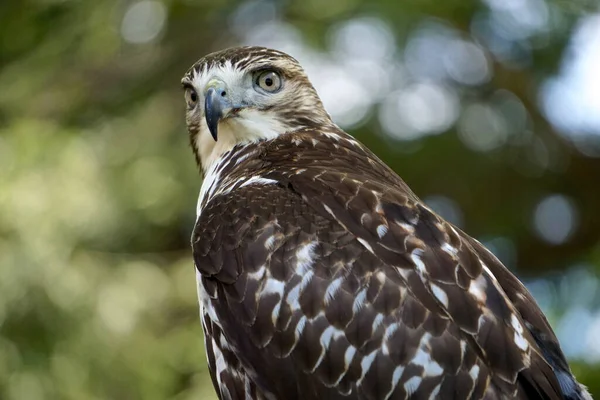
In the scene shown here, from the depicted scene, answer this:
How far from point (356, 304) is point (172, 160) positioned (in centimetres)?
478

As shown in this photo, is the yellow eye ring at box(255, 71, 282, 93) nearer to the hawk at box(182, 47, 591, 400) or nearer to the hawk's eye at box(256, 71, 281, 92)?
the hawk's eye at box(256, 71, 281, 92)

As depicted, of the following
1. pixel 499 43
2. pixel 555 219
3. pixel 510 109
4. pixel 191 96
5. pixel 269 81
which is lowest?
pixel 555 219

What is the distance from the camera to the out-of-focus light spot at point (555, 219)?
31.1 feet

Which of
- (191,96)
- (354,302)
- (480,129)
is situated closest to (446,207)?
(480,129)

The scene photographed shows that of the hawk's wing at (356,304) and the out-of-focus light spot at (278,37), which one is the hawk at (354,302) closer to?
the hawk's wing at (356,304)

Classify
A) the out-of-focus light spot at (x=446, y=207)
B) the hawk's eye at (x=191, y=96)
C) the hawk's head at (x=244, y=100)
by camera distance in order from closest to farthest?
1. the hawk's head at (x=244, y=100)
2. the hawk's eye at (x=191, y=96)
3. the out-of-focus light spot at (x=446, y=207)

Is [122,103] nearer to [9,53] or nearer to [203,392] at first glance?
[9,53]

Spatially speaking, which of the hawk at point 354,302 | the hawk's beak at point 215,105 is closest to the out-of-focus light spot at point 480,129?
the hawk's beak at point 215,105

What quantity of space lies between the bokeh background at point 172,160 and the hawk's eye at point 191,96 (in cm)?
243

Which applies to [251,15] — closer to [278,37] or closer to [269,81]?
[278,37]

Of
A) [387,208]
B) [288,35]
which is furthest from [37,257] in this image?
[387,208]

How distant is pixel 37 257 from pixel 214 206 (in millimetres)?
3249

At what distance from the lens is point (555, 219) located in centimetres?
976

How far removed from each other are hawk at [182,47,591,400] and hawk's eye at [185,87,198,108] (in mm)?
807
